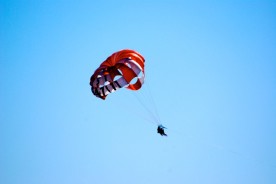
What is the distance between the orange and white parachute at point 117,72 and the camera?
2398 centimetres

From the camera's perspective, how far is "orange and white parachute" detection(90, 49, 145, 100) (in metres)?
24.0

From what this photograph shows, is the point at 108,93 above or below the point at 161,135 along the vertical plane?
above

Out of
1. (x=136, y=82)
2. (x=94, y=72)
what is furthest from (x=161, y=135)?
(x=94, y=72)

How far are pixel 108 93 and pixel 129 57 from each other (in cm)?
246

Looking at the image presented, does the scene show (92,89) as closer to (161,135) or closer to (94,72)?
(94,72)

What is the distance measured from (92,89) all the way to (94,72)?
0.99 meters

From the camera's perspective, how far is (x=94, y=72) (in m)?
24.7

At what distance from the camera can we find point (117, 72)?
80.5 ft

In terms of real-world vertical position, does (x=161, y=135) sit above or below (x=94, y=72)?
below

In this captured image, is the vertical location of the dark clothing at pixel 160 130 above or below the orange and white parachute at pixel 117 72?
below

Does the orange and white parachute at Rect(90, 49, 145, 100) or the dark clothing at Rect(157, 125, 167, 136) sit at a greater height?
the orange and white parachute at Rect(90, 49, 145, 100)

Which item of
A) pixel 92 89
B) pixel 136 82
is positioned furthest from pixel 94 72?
pixel 136 82

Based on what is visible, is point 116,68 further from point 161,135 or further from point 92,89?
point 161,135

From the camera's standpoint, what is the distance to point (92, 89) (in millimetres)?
24859
